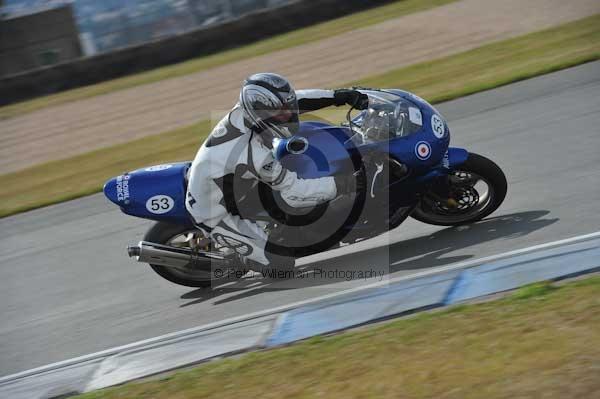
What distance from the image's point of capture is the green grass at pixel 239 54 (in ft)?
57.3

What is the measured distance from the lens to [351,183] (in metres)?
5.96

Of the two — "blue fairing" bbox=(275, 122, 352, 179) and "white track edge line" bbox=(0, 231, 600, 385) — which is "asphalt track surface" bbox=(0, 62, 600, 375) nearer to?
"white track edge line" bbox=(0, 231, 600, 385)

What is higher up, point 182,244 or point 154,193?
point 154,193

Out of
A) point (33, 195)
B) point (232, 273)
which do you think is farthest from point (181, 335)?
point (33, 195)

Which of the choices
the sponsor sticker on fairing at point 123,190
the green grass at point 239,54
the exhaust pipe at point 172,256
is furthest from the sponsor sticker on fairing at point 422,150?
the green grass at point 239,54

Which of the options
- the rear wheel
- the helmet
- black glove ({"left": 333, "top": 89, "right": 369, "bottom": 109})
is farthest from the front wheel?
the rear wheel

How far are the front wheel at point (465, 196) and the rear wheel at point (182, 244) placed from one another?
65.0 inches

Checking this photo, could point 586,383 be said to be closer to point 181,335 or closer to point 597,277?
point 597,277

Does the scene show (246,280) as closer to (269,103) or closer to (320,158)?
(320,158)

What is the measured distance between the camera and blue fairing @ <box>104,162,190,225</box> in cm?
616

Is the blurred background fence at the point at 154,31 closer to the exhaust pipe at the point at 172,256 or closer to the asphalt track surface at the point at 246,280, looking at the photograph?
the asphalt track surface at the point at 246,280

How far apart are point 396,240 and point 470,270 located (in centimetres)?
123

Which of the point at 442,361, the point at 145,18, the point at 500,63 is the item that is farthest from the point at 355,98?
the point at 145,18

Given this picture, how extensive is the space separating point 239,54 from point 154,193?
11999 mm
